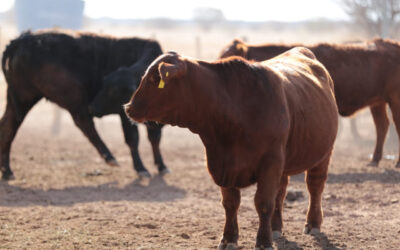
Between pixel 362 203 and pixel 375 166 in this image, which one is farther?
pixel 375 166

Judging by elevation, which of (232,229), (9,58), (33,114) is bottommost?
(33,114)

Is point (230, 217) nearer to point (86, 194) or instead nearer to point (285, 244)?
point (285, 244)

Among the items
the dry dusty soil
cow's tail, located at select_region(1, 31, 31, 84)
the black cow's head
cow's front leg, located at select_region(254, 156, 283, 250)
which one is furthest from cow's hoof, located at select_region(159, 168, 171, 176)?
cow's front leg, located at select_region(254, 156, 283, 250)

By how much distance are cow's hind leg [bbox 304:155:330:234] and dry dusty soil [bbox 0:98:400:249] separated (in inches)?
6.7

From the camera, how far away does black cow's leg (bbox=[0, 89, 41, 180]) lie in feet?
33.6

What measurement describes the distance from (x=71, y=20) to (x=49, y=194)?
2366cm

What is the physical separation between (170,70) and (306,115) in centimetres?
148

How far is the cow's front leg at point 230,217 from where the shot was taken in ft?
18.4

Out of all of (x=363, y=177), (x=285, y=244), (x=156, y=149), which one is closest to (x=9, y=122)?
(x=156, y=149)

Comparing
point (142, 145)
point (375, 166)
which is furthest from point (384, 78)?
point (142, 145)

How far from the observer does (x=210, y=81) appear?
204 inches

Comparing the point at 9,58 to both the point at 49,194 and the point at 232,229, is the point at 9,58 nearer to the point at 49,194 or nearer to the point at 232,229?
the point at 49,194

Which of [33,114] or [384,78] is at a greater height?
[384,78]

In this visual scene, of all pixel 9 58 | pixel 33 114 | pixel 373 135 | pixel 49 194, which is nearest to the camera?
pixel 49 194
